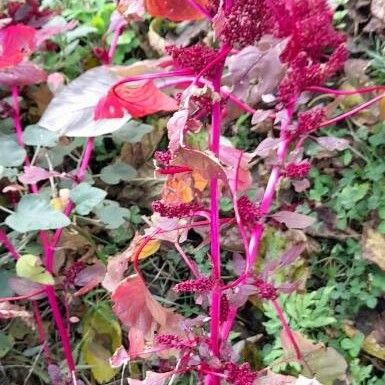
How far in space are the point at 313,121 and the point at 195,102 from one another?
0.62 feet

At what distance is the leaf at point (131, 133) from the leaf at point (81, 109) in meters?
0.13

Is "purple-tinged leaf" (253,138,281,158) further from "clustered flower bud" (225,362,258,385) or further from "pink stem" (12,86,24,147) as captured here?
"pink stem" (12,86,24,147)

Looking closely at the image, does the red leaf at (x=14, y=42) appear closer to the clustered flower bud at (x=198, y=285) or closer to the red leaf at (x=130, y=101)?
the red leaf at (x=130, y=101)

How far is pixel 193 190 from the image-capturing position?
35.1 inches

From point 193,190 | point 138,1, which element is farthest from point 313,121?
point 138,1

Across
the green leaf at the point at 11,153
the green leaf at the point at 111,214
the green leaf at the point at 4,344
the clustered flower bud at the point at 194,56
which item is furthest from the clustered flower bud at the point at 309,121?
the green leaf at the point at 4,344

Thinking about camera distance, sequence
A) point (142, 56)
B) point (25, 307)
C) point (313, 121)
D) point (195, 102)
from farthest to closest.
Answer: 1. point (142, 56)
2. point (25, 307)
3. point (313, 121)
4. point (195, 102)

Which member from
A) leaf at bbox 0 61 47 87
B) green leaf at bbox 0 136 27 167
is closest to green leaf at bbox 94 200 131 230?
green leaf at bbox 0 136 27 167

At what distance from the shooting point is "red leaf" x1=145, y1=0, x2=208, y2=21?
958mm

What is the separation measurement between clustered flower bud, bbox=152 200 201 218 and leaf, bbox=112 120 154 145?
49cm

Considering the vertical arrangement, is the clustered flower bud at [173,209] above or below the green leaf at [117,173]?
above

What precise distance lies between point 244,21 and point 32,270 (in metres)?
0.54

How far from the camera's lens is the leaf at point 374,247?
1.12 metres

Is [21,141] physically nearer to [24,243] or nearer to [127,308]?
[24,243]
